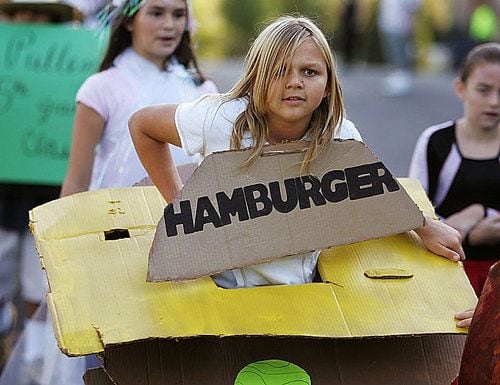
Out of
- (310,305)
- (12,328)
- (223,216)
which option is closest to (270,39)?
(223,216)

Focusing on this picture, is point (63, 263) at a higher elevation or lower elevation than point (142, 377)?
higher

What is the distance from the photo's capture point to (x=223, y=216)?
8.24ft

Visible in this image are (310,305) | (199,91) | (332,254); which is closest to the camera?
(310,305)

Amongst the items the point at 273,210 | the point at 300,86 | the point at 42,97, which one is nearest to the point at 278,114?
the point at 300,86

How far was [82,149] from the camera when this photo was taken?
347 cm

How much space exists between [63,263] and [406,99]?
9648 millimetres

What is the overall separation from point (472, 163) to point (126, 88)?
116 centimetres

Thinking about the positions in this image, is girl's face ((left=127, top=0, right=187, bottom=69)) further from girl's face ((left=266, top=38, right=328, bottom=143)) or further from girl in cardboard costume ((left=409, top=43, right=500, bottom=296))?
girl's face ((left=266, top=38, right=328, bottom=143))

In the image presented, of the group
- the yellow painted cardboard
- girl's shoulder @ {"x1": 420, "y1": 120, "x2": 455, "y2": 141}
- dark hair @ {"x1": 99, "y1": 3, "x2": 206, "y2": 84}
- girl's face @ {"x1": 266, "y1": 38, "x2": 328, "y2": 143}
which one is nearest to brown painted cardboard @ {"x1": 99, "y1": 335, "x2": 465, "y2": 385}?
the yellow painted cardboard

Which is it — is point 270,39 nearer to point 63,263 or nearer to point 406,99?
point 63,263

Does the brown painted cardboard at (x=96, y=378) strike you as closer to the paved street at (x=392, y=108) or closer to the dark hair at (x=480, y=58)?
the dark hair at (x=480, y=58)

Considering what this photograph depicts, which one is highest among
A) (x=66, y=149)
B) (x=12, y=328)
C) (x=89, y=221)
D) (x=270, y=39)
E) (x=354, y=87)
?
(x=270, y=39)

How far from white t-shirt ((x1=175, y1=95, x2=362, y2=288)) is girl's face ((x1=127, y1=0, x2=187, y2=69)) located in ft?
3.17

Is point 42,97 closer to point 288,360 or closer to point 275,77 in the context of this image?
point 275,77
